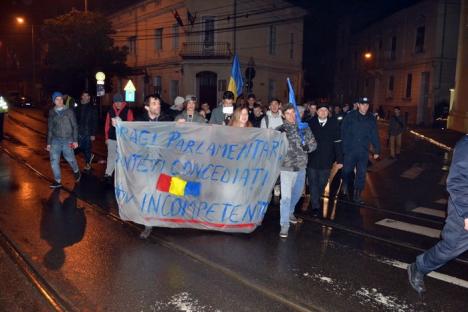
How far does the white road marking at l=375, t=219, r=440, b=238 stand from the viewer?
6515 millimetres

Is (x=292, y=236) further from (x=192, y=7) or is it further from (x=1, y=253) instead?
(x=192, y=7)

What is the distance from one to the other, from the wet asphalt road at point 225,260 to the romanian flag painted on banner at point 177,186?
0.55 metres

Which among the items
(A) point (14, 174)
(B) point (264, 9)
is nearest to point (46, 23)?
(B) point (264, 9)

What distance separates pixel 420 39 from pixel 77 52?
Answer: 24311mm

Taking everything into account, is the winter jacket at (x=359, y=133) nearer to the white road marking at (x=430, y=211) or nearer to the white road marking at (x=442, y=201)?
the white road marking at (x=430, y=211)

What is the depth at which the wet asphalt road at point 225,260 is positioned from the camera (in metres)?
4.23

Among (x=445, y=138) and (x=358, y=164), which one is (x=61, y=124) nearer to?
(x=358, y=164)

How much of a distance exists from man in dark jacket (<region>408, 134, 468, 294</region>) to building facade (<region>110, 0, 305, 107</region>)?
82.4ft

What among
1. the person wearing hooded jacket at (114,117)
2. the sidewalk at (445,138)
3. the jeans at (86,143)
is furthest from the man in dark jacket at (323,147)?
the sidewalk at (445,138)

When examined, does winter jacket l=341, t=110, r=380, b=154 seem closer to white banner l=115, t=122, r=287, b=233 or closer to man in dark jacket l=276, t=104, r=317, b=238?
man in dark jacket l=276, t=104, r=317, b=238

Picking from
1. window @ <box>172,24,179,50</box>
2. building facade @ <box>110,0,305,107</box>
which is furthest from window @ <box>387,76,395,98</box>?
window @ <box>172,24,179,50</box>

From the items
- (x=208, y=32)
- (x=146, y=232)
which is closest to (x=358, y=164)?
(x=146, y=232)

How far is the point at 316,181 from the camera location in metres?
7.30

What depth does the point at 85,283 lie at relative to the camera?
4.49 m
